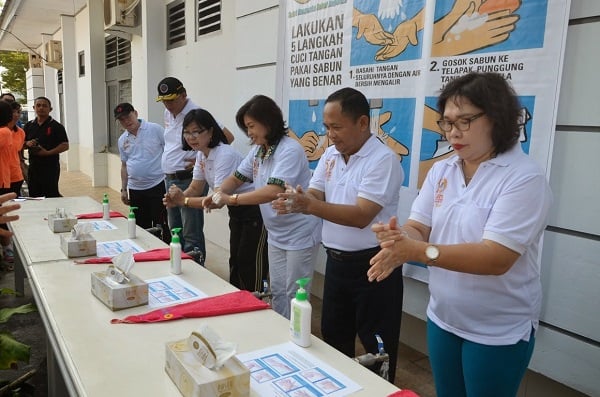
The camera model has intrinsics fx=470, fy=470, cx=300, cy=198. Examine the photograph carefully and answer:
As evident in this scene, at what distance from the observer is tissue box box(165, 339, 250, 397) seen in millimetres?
1016

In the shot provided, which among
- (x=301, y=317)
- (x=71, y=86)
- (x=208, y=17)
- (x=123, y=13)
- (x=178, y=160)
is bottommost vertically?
(x=301, y=317)

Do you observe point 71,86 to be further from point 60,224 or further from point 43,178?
point 60,224

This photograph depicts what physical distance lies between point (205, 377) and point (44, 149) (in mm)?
4868

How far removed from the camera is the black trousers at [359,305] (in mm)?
1822

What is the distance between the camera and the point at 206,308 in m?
1.59

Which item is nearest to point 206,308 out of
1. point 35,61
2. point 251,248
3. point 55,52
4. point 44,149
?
point 251,248

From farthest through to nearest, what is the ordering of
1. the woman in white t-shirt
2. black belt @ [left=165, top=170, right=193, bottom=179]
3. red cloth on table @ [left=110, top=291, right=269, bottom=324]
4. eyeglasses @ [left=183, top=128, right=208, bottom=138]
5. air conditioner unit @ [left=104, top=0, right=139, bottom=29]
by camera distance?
1. air conditioner unit @ [left=104, top=0, right=139, bottom=29]
2. black belt @ [left=165, top=170, right=193, bottom=179]
3. eyeglasses @ [left=183, top=128, right=208, bottom=138]
4. the woman in white t-shirt
5. red cloth on table @ [left=110, top=291, right=269, bottom=324]

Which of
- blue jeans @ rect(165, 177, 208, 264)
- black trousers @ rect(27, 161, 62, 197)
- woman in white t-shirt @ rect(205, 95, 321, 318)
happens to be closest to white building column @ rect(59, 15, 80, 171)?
black trousers @ rect(27, 161, 62, 197)

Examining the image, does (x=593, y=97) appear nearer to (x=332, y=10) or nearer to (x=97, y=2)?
(x=332, y=10)

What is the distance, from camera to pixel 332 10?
3080 mm

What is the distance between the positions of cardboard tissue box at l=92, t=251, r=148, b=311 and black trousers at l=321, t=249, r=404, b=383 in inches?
28.9

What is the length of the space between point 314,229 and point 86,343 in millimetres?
1255

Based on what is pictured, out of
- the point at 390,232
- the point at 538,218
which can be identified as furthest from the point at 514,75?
the point at 390,232

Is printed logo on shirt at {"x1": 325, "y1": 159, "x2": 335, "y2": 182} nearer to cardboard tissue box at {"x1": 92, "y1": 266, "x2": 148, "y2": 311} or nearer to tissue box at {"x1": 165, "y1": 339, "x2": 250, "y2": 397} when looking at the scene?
cardboard tissue box at {"x1": 92, "y1": 266, "x2": 148, "y2": 311}
